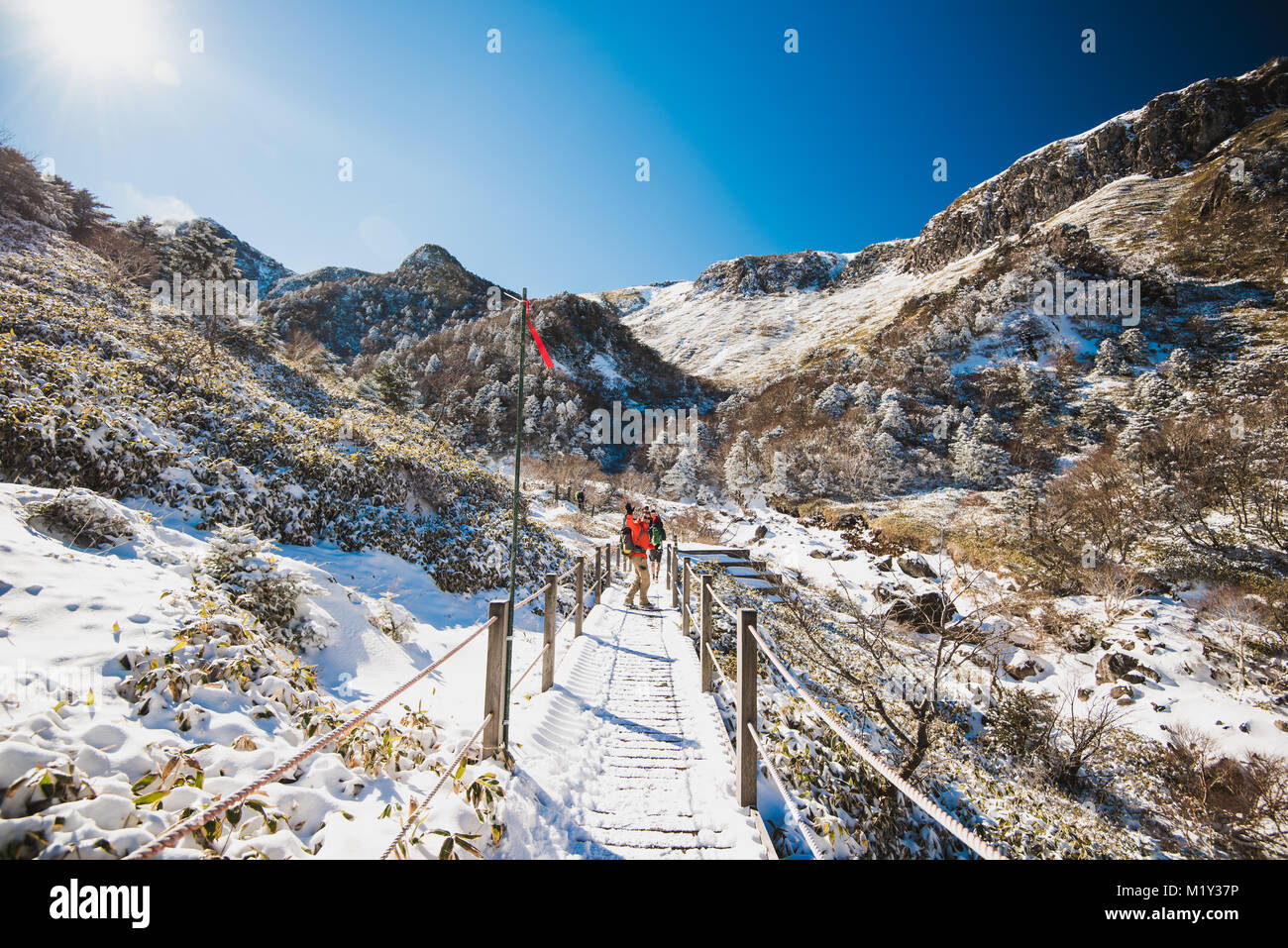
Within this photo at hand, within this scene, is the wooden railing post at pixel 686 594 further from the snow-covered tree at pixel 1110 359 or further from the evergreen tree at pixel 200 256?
the snow-covered tree at pixel 1110 359

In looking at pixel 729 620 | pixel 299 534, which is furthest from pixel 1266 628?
pixel 299 534

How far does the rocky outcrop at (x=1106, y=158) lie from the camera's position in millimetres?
55125

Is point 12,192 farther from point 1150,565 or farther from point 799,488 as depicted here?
point 1150,565

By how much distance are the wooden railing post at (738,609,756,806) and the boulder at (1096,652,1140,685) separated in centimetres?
1251

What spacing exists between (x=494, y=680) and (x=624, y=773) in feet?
4.86

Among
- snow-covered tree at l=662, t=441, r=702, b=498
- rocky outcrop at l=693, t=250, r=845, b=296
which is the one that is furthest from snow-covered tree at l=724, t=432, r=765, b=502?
rocky outcrop at l=693, t=250, r=845, b=296

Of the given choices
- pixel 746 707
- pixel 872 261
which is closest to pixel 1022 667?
pixel 746 707

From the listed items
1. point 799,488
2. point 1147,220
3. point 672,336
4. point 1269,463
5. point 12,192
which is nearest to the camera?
point 1269,463

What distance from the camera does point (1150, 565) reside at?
566 inches

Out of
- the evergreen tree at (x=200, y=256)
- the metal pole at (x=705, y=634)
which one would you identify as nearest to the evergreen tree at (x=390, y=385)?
the evergreen tree at (x=200, y=256)

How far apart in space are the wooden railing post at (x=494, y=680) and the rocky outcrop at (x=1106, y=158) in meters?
84.3

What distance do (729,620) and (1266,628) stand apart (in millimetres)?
13547

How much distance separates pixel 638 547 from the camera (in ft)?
29.0
